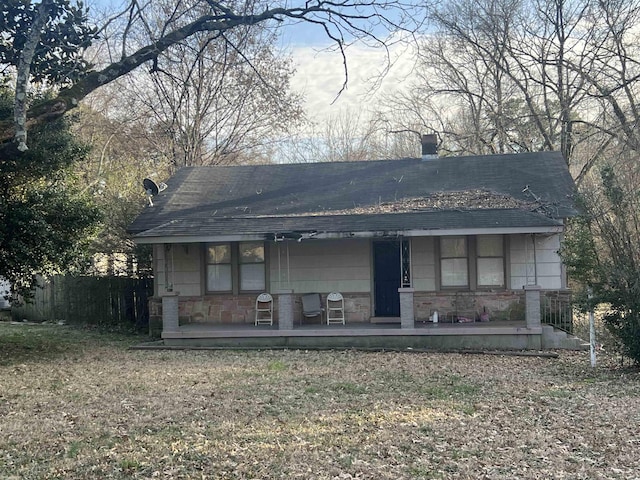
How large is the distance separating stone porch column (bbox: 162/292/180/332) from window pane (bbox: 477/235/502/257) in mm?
6899

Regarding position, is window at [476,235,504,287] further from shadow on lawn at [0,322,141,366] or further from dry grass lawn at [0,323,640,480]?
shadow on lawn at [0,322,141,366]

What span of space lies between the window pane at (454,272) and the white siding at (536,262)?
3.45 feet

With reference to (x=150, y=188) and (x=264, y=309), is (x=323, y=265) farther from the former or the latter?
(x=150, y=188)

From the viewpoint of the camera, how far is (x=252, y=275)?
14.6 m

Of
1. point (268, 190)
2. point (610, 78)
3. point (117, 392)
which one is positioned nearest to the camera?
point (117, 392)

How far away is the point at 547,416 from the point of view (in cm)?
686

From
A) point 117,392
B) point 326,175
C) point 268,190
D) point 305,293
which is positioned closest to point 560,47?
point 326,175

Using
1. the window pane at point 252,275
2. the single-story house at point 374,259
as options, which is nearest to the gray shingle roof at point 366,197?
the single-story house at point 374,259

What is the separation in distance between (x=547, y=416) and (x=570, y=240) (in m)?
4.02

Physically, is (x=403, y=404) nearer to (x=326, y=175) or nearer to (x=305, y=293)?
(x=305, y=293)

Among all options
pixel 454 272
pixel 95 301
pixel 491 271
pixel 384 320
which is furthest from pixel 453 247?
pixel 95 301

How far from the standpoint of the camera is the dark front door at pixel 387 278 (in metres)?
14.4

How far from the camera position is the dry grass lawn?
522 cm

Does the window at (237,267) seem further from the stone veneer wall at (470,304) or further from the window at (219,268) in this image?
the stone veneer wall at (470,304)
